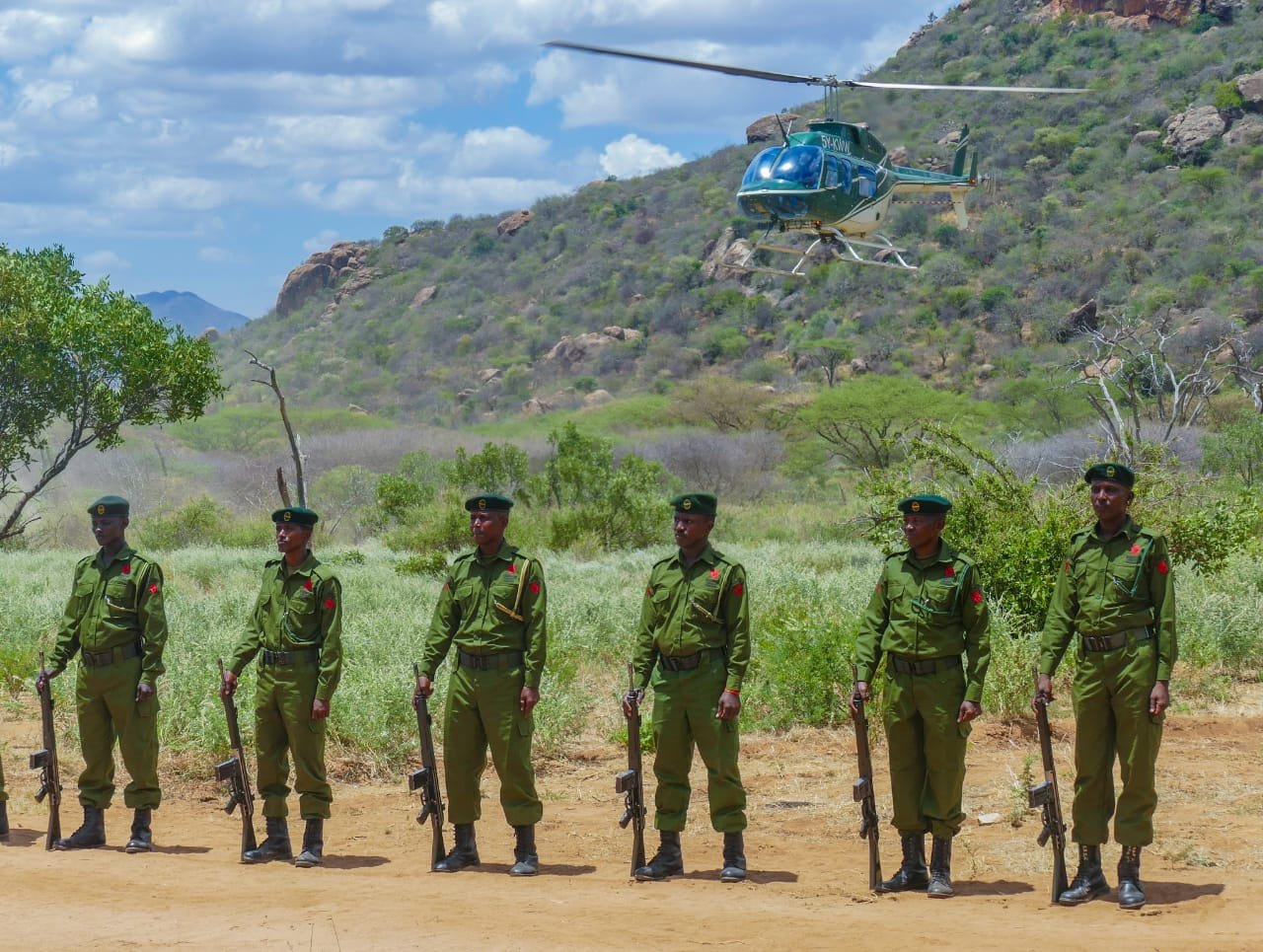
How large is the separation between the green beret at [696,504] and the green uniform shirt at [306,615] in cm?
184

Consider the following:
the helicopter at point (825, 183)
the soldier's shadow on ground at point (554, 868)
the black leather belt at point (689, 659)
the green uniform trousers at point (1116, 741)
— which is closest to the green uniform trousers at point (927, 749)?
the green uniform trousers at point (1116, 741)

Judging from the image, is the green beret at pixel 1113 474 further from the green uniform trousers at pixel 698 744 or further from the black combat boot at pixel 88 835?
the black combat boot at pixel 88 835

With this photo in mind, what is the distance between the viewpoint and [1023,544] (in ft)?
43.4

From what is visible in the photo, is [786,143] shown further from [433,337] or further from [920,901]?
[433,337]

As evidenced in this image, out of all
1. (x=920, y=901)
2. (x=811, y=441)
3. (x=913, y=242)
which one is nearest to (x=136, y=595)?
(x=920, y=901)

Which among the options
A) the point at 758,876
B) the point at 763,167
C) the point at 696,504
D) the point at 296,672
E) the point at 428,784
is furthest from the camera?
the point at 763,167

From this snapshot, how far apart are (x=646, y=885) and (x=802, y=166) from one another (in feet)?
44.0

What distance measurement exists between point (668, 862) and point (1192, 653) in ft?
21.0

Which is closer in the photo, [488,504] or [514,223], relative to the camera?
[488,504]

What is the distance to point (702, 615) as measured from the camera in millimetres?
7668

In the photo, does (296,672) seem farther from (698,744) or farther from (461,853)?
(698,744)

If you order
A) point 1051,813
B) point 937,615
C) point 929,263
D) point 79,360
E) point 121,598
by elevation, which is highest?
point 929,263

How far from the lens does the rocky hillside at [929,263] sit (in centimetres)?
5169

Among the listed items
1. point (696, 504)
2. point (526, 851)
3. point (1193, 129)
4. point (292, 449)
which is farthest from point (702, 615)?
point (1193, 129)
